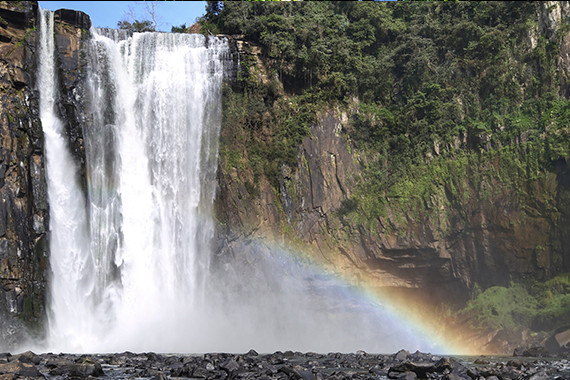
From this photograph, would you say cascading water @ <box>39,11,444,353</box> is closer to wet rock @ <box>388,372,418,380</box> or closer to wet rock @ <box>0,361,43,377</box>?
wet rock @ <box>0,361,43,377</box>

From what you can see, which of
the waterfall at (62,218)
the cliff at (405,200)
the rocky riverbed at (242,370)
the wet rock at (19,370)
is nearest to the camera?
the wet rock at (19,370)

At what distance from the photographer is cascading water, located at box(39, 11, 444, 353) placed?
27.0m

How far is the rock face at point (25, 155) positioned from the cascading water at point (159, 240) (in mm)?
609

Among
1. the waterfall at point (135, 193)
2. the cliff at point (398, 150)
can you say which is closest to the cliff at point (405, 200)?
the cliff at point (398, 150)

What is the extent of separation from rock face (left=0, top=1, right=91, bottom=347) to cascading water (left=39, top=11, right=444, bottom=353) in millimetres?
609

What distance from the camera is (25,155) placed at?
87.9ft

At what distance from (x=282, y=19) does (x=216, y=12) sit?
21.1 feet

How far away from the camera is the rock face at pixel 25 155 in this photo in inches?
982

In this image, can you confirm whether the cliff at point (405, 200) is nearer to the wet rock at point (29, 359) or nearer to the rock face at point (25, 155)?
the rock face at point (25, 155)

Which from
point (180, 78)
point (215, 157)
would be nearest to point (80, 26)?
point (180, 78)

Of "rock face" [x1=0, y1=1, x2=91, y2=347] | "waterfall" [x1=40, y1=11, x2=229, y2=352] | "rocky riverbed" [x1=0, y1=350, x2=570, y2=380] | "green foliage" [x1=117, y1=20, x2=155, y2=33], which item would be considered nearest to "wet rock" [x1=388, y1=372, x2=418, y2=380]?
"rocky riverbed" [x1=0, y1=350, x2=570, y2=380]

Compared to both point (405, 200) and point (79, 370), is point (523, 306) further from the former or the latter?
point (79, 370)

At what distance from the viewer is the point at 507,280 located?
1265 inches

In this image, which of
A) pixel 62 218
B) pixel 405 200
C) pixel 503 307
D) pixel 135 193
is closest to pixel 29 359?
pixel 62 218
